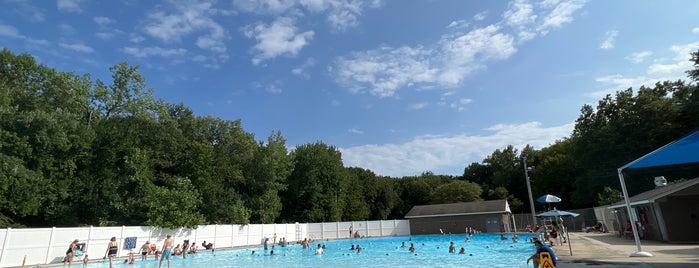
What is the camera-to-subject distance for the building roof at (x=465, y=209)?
4691 centimetres

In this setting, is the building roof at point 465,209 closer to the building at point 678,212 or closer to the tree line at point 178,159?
the tree line at point 178,159

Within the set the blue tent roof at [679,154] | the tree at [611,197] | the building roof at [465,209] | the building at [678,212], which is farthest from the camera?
the building roof at [465,209]

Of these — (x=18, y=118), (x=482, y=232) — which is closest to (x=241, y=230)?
(x=18, y=118)

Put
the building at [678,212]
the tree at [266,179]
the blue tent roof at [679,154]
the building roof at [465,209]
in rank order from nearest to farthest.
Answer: the blue tent roof at [679,154], the building at [678,212], the tree at [266,179], the building roof at [465,209]

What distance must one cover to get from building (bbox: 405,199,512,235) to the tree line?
29.8 ft

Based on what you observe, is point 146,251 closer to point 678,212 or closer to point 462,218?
point 678,212

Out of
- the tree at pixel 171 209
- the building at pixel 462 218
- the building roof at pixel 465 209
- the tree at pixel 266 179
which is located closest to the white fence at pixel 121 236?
the tree at pixel 171 209

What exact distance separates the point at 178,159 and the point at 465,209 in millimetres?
36088

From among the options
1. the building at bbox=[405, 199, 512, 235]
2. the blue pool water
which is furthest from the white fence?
the building at bbox=[405, 199, 512, 235]

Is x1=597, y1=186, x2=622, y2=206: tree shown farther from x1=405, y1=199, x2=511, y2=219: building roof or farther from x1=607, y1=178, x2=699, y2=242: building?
x1=607, y1=178, x2=699, y2=242: building

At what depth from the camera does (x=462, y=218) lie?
4878 centimetres

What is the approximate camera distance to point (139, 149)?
33.6 metres

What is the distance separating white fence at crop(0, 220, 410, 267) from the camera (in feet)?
61.4

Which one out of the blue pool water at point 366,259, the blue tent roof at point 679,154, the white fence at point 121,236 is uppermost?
the blue tent roof at point 679,154
